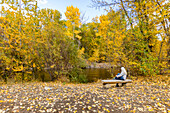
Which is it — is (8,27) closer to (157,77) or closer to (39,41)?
(39,41)

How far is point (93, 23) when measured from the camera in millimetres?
25453

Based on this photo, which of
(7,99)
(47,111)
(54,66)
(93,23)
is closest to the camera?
(47,111)

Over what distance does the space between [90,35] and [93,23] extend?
2847mm

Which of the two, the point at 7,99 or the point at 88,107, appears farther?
the point at 7,99

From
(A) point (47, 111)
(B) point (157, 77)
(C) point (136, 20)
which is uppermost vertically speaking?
(C) point (136, 20)

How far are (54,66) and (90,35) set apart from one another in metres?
19.2

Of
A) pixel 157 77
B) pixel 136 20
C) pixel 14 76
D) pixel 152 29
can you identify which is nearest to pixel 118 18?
pixel 136 20

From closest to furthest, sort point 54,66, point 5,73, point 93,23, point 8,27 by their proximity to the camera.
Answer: point 8,27 < point 5,73 < point 54,66 < point 93,23

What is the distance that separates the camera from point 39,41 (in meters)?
7.23

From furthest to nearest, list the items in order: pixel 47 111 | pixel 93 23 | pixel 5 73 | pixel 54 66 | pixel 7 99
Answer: pixel 93 23
pixel 54 66
pixel 5 73
pixel 7 99
pixel 47 111

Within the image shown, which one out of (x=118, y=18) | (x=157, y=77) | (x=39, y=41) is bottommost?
(x=157, y=77)

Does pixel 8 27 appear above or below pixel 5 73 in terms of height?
above

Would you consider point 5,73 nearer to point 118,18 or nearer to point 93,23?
point 118,18

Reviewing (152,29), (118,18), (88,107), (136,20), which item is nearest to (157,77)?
(152,29)
